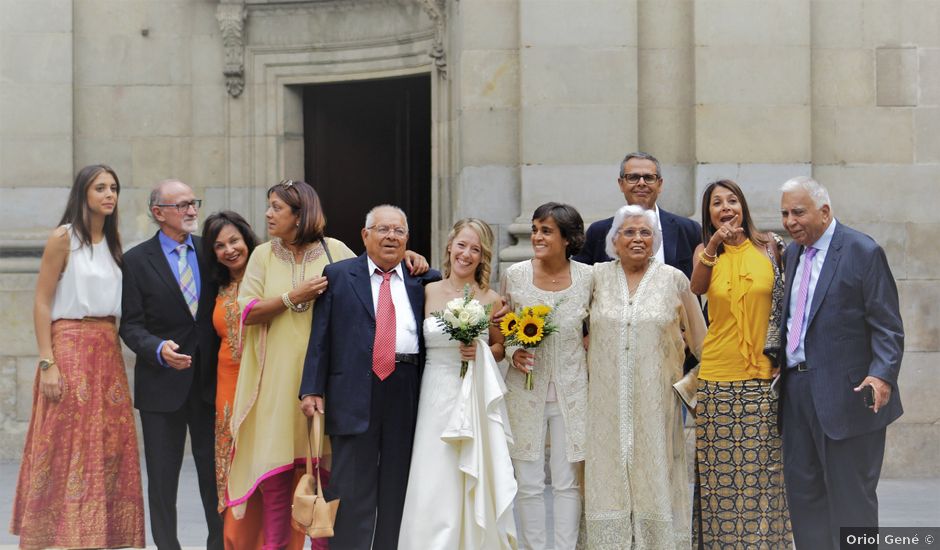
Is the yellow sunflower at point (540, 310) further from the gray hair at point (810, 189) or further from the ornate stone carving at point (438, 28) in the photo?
the ornate stone carving at point (438, 28)

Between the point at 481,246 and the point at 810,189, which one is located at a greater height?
the point at 810,189

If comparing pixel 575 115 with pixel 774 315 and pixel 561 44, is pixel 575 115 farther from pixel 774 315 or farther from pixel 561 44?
pixel 774 315

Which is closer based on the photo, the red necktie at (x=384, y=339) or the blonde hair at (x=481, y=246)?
the red necktie at (x=384, y=339)

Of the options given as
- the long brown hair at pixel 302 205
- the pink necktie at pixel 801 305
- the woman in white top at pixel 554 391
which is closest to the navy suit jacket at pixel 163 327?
the long brown hair at pixel 302 205

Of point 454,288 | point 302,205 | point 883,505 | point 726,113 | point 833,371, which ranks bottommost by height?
point 883,505

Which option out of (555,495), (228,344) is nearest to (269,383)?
(228,344)

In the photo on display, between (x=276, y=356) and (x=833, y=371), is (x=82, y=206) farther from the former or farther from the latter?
(x=833, y=371)

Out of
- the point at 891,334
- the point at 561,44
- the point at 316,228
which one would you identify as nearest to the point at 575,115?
the point at 561,44

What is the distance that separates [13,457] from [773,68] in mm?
6865

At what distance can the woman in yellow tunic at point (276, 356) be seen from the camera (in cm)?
645

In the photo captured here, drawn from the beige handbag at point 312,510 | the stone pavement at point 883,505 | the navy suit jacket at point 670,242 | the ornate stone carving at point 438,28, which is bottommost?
the stone pavement at point 883,505

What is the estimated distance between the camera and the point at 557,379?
6.46 metres

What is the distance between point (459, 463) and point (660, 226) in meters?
1.88

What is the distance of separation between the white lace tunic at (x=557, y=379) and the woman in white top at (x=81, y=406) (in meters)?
2.10
